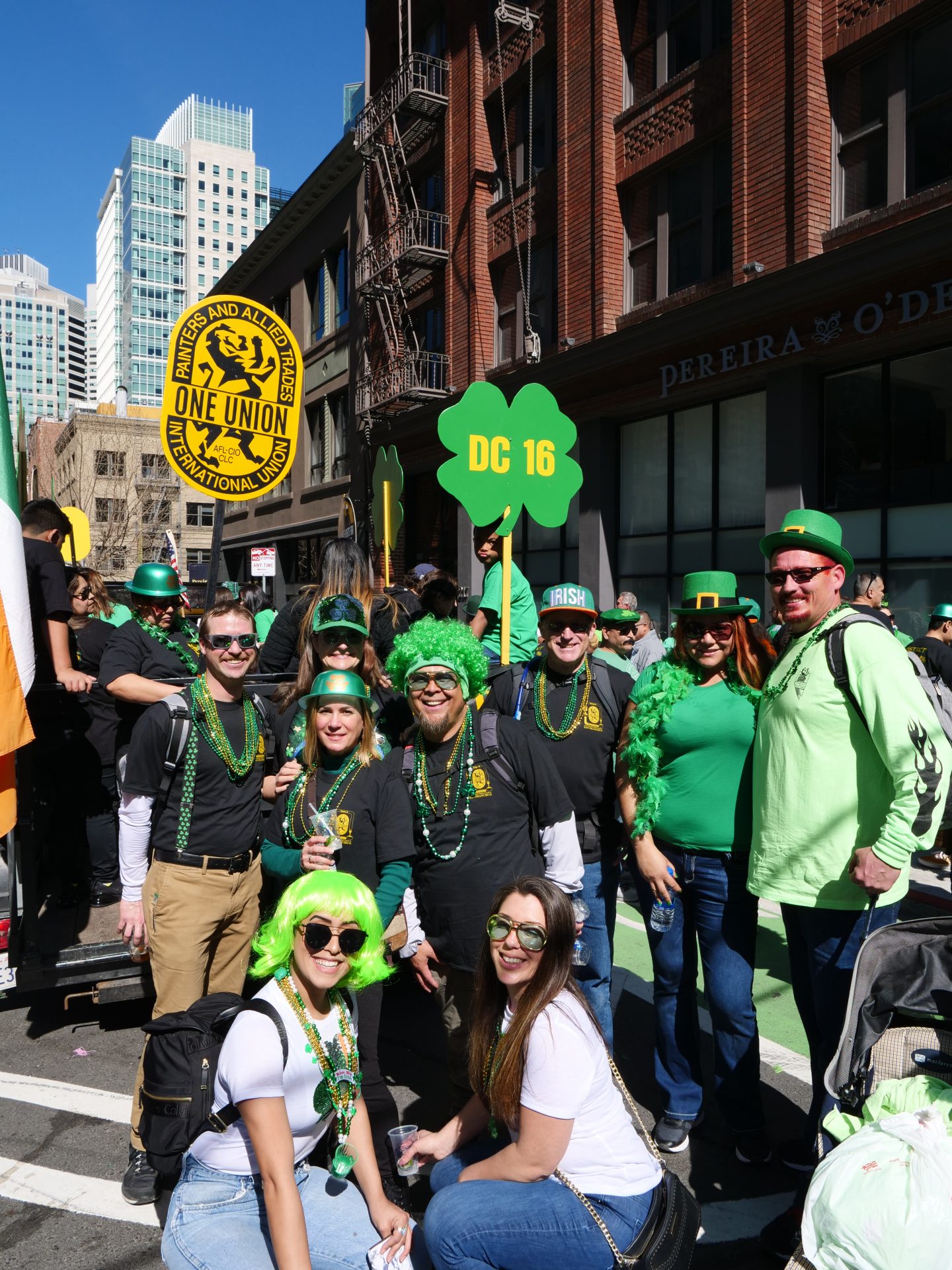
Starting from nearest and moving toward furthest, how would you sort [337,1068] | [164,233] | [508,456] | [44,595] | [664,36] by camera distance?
[337,1068] → [44,595] → [508,456] → [664,36] → [164,233]

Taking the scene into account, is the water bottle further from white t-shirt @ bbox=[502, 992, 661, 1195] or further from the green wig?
the green wig

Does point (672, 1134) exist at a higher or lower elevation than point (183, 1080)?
lower

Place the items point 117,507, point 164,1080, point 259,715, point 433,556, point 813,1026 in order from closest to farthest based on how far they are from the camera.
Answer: point 164,1080 < point 813,1026 < point 259,715 < point 433,556 < point 117,507

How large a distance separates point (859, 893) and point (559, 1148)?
4.02 ft

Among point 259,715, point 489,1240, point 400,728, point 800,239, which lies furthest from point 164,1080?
point 800,239

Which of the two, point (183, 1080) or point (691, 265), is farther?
point (691, 265)

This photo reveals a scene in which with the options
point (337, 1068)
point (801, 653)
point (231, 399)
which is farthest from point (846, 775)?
point (231, 399)

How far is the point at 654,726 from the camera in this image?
11.5ft

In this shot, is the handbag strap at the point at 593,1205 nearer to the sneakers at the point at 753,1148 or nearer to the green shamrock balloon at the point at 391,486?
the sneakers at the point at 753,1148

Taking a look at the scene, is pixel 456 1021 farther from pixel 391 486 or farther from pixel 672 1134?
pixel 391 486

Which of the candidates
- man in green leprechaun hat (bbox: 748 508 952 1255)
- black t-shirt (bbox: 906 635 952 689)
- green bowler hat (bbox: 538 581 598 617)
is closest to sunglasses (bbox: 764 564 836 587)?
man in green leprechaun hat (bbox: 748 508 952 1255)

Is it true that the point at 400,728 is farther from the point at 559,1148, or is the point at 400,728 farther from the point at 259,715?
the point at 559,1148

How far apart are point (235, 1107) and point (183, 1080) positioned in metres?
0.20

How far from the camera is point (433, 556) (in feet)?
70.0
